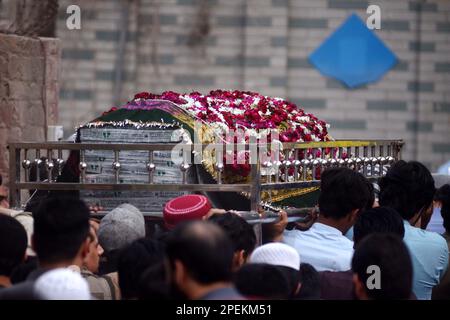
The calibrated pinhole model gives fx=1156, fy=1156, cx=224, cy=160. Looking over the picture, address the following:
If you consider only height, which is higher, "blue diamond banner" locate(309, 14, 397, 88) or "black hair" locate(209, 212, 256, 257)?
"blue diamond banner" locate(309, 14, 397, 88)

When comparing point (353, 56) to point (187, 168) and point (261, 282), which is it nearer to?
point (187, 168)

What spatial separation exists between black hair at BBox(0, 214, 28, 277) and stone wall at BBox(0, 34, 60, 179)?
4.46 metres

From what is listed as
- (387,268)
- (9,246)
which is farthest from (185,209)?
(387,268)

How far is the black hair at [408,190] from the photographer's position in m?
6.18

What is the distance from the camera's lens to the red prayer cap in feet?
19.5

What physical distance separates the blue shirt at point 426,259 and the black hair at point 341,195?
0.32 m

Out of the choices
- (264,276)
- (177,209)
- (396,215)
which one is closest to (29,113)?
(177,209)

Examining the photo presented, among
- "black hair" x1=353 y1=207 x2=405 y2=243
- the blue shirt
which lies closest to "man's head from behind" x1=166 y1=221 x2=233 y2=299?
"black hair" x1=353 y1=207 x2=405 y2=243

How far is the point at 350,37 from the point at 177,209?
26.7 ft

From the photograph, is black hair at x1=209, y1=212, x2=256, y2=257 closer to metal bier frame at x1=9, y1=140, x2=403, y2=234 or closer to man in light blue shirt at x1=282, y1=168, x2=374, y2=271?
man in light blue shirt at x1=282, y1=168, x2=374, y2=271

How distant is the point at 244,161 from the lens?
660 cm

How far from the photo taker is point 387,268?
171 inches
